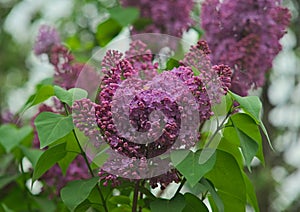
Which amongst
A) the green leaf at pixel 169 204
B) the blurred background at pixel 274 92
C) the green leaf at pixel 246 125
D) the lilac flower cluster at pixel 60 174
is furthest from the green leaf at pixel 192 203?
the blurred background at pixel 274 92

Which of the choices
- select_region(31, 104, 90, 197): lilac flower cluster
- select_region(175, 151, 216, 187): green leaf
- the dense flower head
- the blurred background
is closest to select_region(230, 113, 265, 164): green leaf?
select_region(175, 151, 216, 187): green leaf

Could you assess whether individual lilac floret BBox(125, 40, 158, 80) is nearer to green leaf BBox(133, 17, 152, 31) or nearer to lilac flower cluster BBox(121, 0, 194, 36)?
lilac flower cluster BBox(121, 0, 194, 36)

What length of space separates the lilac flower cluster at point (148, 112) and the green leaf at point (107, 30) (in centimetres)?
94

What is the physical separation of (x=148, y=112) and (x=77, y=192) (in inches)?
9.8

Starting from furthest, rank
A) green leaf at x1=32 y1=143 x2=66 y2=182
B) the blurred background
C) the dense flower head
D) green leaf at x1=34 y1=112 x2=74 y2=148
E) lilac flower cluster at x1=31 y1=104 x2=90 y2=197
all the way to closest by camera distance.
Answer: the blurred background, lilac flower cluster at x1=31 y1=104 x2=90 y2=197, the dense flower head, green leaf at x1=32 y1=143 x2=66 y2=182, green leaf at x1=34 y1=112 x2=74 y2=148

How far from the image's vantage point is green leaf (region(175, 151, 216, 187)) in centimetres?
90

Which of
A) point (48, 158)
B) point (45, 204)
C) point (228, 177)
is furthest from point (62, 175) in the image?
point (228, 177)

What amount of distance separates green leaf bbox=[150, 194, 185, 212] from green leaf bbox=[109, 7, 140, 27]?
2.56 ft

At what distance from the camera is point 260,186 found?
2.52 m

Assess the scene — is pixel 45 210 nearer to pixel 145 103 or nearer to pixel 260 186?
pixel 145 103

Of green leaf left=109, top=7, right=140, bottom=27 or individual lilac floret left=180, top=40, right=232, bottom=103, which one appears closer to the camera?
individual lilac floret left=180, top=40, right=232, bottom=103

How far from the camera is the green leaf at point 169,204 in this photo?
3.18ft

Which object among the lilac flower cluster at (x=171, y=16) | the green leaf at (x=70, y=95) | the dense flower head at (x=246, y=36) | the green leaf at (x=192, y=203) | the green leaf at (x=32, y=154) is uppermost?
the green leaf at (x=70, y=95)

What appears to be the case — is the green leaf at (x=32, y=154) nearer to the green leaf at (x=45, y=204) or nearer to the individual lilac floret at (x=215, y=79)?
the green leaf at (x=45, y=204)
